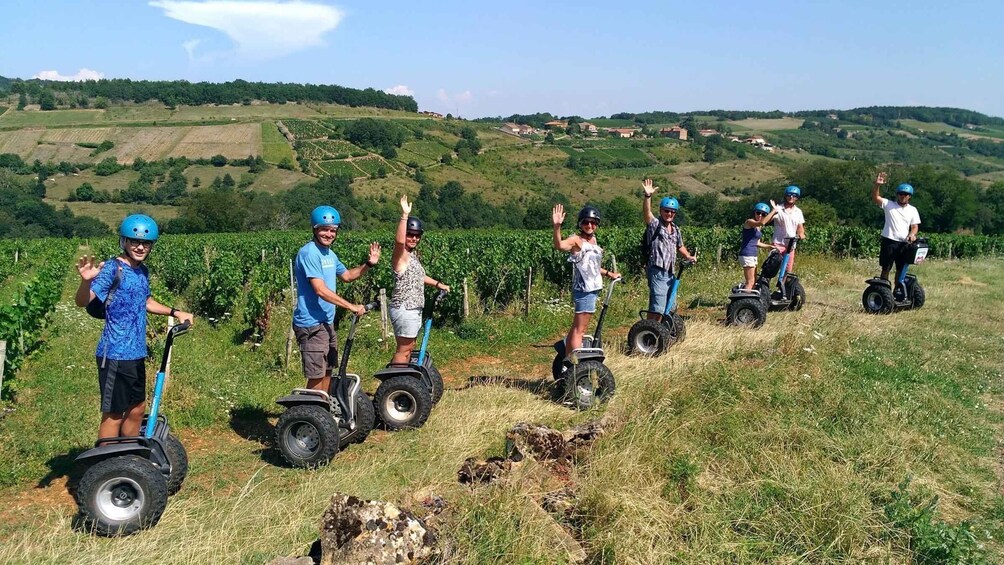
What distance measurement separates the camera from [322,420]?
485 centimetres

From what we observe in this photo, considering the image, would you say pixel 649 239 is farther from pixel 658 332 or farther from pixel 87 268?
pixel 87 268

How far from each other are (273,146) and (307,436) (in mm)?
89449

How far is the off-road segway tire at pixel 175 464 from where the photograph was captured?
4.35 m

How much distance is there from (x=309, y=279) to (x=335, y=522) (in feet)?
7.44

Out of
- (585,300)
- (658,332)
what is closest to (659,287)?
(658,332)

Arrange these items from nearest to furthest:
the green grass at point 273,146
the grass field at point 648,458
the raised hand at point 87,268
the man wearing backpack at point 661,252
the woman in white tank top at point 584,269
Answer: the grass field at point 648,458, the raised hand at point 87,268, the woman in white tank top at point 584,269, the man wearing backpack at point 661,252, the green grass at point 273,146

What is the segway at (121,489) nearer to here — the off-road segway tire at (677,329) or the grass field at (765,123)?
the off-road segway tire at (677,329)

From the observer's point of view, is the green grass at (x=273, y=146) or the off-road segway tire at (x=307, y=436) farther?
the green grass at (x=273, y=146)

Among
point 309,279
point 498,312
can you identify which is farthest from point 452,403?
point 498,312

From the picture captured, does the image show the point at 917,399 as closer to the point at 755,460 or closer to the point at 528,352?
the point at 755,460

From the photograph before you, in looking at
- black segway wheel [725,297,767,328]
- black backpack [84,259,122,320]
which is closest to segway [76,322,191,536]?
black backpack [84,259,122,320]

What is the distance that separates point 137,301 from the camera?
4.12 m

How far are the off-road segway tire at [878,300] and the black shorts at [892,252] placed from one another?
0.37 m

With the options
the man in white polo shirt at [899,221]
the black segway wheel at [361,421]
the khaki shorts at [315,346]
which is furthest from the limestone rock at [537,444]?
the man in white polo shirt at [899,221]
